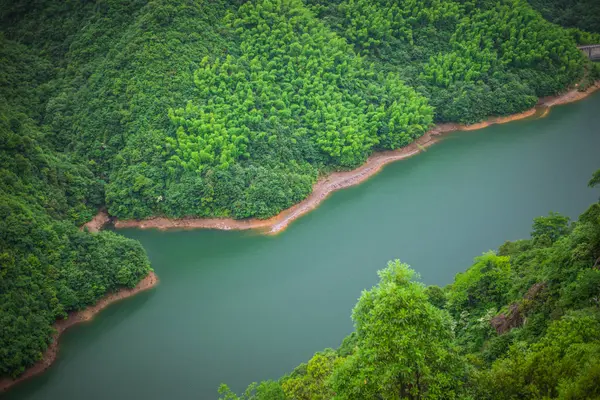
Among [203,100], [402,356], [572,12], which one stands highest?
[203,100]

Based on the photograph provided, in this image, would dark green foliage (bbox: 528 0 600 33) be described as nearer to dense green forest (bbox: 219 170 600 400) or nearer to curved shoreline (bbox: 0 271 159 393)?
curved shoreline (bbox: 0 271 159 393)

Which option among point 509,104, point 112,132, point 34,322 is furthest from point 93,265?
point 509,104

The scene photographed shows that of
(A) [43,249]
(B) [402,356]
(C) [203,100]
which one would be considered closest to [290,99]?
(C) [203,100]

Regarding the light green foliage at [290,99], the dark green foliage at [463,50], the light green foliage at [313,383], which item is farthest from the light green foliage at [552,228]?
the dark green foliage at [463,50]

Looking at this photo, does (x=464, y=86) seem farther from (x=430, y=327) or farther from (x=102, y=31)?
(x=430, y=327)

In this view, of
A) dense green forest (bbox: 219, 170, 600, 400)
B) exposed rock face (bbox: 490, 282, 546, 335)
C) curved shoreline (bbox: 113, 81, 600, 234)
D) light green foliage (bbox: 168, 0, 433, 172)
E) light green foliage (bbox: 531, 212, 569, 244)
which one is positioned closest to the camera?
dense green forest (bbox: 219, 170, 600, 400)

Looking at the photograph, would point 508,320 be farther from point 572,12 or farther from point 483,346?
point 572,12

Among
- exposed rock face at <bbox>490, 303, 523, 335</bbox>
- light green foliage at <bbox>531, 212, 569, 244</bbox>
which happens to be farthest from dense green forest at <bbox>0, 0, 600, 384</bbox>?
exposed rock face at <bbox>490, 303, 523, 335</bbox>
